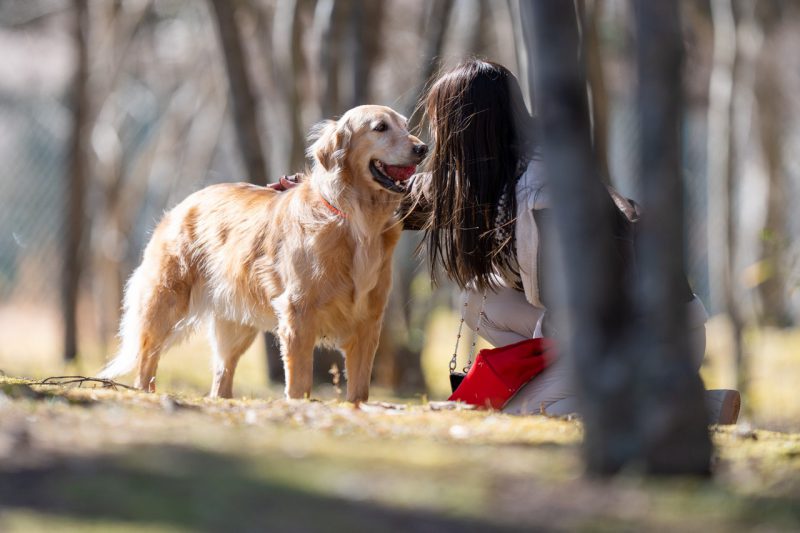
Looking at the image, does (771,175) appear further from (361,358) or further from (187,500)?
(187,500)

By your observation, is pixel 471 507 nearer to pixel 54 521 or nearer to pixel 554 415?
pixel 54 521

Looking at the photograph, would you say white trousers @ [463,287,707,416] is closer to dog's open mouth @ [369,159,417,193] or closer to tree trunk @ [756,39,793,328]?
dog's open mouth @ [369,159,417,193]

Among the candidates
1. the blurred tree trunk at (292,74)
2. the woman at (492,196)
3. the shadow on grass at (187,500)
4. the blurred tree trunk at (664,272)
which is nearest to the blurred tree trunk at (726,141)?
the blurred tree trunk at (292,74)

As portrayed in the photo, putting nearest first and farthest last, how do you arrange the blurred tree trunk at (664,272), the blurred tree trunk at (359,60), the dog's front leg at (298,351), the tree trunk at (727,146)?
the blurred tree trunk at (664,272), the dog's front leg at (298,351), the blurred tree trunk at (359,60), the tree trunk at (727,146)

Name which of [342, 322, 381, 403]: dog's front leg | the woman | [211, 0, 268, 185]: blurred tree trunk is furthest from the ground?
[211, 0, 268, 185]: blurred tree trunk

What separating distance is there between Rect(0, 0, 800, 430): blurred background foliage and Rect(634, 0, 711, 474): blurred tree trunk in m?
3.61

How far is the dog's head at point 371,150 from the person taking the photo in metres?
5.72

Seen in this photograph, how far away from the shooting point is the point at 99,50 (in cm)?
1630

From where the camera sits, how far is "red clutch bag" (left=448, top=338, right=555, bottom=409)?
545cm

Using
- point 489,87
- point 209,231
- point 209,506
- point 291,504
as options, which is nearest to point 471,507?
point 291,504

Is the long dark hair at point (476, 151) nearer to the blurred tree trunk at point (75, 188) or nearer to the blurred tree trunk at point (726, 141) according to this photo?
the blurred tree trunk at point (726, 141)

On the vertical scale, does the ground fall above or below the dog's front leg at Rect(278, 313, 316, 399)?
below

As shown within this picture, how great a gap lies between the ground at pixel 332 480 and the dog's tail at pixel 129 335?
2340 mm

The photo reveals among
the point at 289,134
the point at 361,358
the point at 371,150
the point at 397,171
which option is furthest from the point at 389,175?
the point at 289,134
